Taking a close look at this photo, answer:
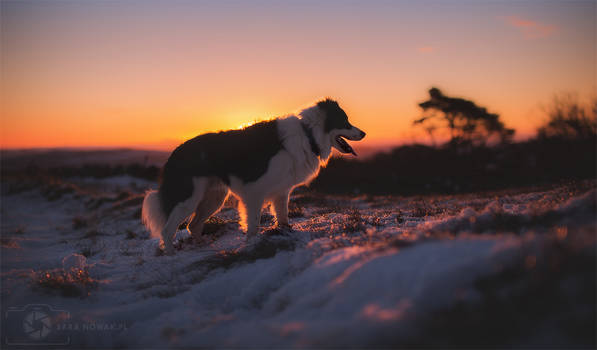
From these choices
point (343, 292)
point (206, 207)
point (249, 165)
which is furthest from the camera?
point (206, 207)

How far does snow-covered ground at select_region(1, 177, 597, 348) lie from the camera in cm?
163

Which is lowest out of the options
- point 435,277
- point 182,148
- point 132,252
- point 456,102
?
point 132,252

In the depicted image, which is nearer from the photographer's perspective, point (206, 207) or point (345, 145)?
point (345, 145)

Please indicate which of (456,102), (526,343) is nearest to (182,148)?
(526,343)

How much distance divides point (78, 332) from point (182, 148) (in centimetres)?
306

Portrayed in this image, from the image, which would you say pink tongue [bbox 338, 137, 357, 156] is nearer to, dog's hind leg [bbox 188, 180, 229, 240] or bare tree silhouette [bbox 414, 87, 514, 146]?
dog's hind leg [bbox 188, 180, 229, 240]

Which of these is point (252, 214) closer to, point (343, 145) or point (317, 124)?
point (317, 124)

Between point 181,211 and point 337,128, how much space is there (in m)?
2.76

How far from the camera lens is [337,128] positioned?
18.4 ft

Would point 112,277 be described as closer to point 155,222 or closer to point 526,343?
point 155,222

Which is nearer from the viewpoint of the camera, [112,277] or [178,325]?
[178,325]

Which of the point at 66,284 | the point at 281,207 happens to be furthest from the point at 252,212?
the point at 66,284

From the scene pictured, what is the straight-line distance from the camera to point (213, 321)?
2607 mm

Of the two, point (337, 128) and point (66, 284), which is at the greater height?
point (337, 128)
